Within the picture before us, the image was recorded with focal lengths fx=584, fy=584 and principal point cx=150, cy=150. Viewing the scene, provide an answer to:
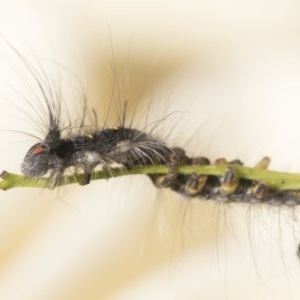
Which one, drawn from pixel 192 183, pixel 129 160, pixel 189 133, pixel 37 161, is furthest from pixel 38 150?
pixel 189 133

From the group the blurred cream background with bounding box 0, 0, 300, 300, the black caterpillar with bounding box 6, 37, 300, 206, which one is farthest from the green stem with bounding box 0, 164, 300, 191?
the blurred cream background with bounding box 0, 0, 300, 300

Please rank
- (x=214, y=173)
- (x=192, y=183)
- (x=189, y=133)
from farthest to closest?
(x=189, y=133)
(x=192, y=183)
(x=214, y=173)

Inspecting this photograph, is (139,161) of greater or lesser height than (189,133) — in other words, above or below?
below

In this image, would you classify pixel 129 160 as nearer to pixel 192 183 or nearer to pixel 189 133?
pixel 192 183

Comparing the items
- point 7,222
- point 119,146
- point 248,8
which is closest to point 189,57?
point 248,8

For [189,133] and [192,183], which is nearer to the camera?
[192,183]

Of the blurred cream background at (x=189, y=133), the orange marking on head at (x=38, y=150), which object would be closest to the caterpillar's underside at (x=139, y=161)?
the orange marking on head at (x=38, y=150)

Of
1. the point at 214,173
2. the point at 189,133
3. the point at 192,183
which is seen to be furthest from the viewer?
the point at 189,133

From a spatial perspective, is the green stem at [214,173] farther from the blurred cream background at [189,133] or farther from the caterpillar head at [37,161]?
the blurred cream background at [189,133]

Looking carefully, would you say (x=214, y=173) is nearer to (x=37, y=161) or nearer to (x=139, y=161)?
(x=139, y=161)
